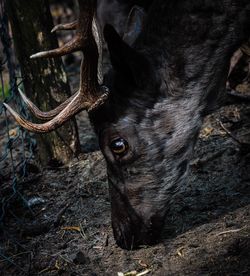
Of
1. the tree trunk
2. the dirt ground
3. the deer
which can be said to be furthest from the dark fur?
the tree trunk

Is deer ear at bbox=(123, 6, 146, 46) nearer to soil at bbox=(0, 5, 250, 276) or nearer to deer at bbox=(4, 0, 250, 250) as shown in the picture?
deer at bbox=(4, 0, 250, 250)

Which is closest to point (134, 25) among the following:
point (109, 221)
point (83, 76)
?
point (83, 76)

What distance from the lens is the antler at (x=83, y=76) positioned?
3.05 metres

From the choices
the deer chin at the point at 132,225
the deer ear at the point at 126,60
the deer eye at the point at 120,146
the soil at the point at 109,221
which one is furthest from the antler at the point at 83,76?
the soil at the point at 109,221

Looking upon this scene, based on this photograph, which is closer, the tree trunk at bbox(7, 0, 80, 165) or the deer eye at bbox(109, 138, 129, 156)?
the deer eye at bbox(109, 138, 129, 156)

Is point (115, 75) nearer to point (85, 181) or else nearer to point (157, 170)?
point (157, 170)

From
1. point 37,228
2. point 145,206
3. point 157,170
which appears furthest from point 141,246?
point 37,228

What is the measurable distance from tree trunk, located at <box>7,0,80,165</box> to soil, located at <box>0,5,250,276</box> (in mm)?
156

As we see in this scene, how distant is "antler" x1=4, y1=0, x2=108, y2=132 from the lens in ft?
10.0

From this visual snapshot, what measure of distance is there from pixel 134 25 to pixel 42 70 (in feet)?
2.75

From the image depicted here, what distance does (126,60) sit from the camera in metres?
3.18

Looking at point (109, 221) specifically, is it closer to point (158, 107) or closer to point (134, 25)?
point (158, 107)

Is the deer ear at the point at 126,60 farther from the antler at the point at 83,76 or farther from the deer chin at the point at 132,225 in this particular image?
the deer chin at the point at 132,225

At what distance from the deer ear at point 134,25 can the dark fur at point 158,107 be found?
19cm
